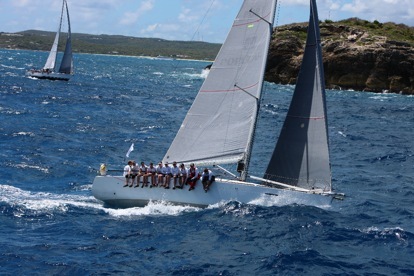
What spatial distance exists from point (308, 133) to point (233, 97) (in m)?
3.10

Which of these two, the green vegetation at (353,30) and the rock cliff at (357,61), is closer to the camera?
the rock cliff at (357,61)

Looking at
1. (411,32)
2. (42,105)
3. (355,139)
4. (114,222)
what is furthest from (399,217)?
(411,32)

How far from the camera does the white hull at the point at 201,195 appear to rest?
2252 cm

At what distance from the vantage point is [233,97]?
23.4 metres

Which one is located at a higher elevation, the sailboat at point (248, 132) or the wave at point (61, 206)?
the sailboat at point (248, 132)

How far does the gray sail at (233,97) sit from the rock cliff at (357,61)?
70.4 metres

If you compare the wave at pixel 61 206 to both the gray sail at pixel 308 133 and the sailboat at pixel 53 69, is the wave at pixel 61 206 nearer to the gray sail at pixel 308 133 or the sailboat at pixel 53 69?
the gray sail at pixel 308 133

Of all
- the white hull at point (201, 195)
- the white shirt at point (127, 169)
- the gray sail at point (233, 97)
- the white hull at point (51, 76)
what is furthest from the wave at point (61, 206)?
the white hull at point (51, 76)

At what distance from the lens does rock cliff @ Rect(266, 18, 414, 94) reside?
90250 millimetres

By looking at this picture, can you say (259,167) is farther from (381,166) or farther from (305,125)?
(305,125)

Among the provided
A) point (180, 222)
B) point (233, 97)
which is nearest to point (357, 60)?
point (233, 97)

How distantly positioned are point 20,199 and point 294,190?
1043cm

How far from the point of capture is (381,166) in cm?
3450

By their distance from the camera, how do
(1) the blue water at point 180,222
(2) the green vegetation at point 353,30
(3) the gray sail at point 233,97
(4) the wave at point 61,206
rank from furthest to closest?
(2) the green vegetation at point 353,30 → (3) the gray sail at point 233,97 → (4) the wave at point 61,206 → (1) the blue water at point 180,222
